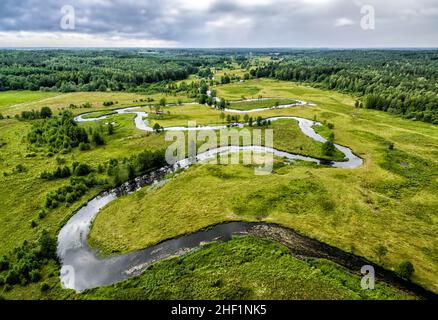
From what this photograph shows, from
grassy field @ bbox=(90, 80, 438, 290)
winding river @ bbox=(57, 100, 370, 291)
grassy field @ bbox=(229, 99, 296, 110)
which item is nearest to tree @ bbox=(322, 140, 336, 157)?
grassy field @ bbox=(90, 80, 438, 290)

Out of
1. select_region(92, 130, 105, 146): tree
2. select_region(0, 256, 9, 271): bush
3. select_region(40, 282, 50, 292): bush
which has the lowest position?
select_region(40, 282, 50, 292): bush

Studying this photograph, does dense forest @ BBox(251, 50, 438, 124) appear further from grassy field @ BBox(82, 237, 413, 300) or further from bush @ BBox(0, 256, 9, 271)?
bush @ BBox(0, 256, 9, 271)

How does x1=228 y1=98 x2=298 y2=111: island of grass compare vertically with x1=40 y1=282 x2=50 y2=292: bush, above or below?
above

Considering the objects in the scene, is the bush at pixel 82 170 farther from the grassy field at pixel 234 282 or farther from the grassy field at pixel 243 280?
the grassy field at pixel 243 280

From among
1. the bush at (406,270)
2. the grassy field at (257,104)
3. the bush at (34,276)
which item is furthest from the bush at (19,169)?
the grassy field at (257,104)

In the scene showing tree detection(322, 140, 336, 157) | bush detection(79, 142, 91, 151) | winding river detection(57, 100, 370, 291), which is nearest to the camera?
winding river detection(57, 100, 370, 291)
